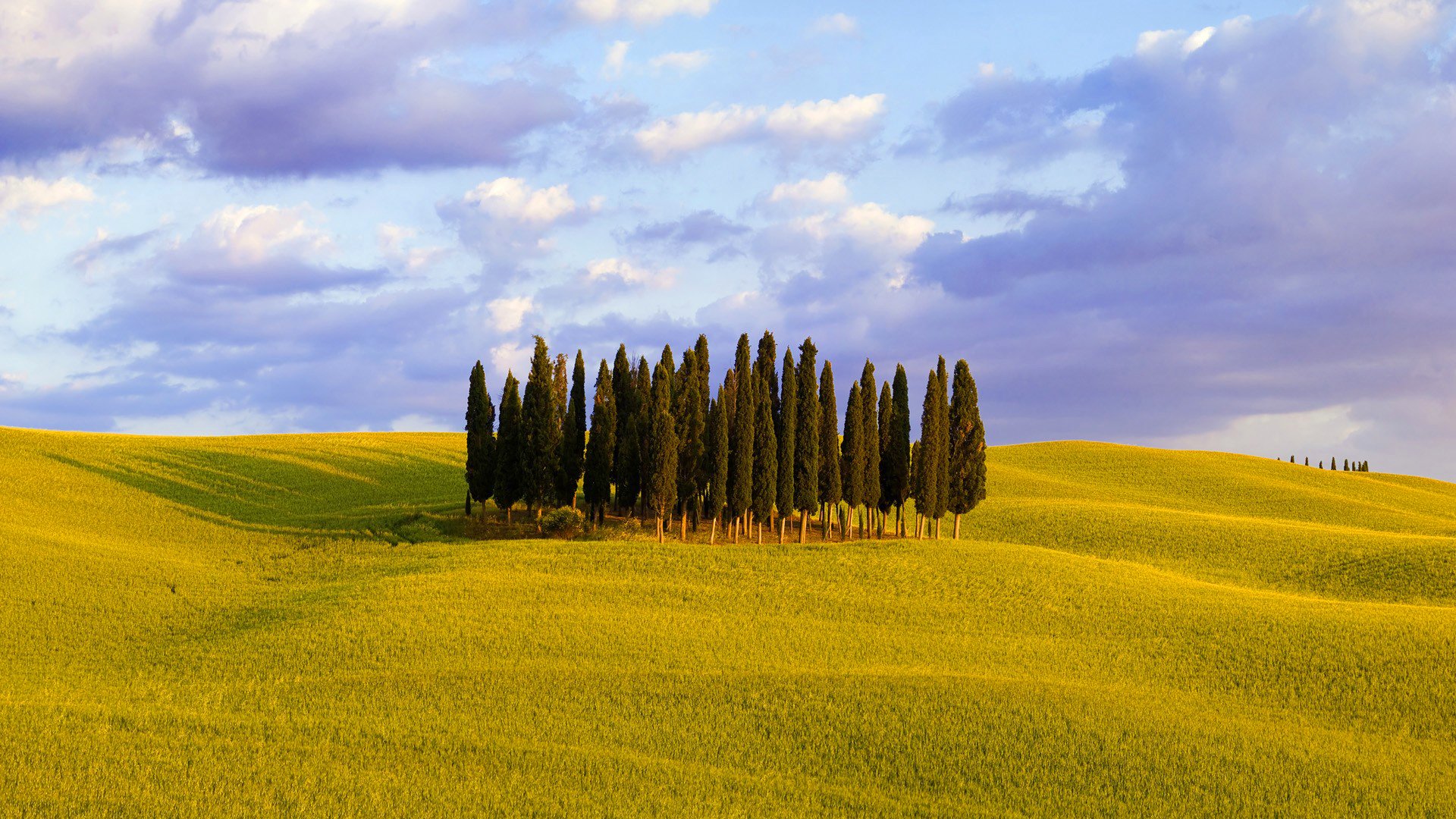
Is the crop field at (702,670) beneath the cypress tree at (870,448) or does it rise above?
beneath

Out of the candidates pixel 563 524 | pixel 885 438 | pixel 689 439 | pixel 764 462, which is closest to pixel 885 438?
pixel 885 438

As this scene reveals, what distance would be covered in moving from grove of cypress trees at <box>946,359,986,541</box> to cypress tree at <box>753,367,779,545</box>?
11537mm

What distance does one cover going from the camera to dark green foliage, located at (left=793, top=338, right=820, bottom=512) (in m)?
66.2

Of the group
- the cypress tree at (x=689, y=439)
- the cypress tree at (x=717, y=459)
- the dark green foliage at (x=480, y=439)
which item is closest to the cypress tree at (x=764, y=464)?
the cypress tree at (x=717, y=459)

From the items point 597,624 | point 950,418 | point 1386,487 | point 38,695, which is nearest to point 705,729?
point 597,624

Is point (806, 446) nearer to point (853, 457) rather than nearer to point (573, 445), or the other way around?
point (853, 457)

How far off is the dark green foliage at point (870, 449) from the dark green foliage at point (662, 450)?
1262cm

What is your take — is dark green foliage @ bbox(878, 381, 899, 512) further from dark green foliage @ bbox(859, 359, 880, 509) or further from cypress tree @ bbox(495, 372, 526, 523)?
cypress tree @ bbox(495, 372, 526, 523)

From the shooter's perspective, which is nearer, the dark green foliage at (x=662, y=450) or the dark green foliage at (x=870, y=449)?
the dark green foliage at (x=662, y=450)

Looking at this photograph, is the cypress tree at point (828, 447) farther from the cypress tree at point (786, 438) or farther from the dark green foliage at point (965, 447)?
the dark green foliage at point (965, 447)

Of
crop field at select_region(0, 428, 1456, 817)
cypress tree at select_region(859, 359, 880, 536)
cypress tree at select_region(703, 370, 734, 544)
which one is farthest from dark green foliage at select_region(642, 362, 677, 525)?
cypress tree at select_region(859, 359, 880, 536)

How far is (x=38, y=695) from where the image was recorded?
35938mm

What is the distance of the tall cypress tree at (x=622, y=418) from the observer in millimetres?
67500

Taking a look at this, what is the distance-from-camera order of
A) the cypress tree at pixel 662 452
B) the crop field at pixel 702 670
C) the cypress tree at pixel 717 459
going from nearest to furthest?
the crop field at pixel 702 670
the cypress tree at pixel 662 452
the cypress tree at pixel 717 459
